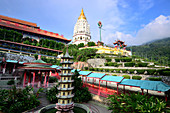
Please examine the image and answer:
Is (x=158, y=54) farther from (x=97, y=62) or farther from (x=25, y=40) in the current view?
(x=25, y=40)

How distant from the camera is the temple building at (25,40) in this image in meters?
39.6

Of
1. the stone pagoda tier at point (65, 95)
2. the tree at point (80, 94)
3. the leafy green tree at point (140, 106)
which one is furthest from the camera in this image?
the tree at point (80, 94)

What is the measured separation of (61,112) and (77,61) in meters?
29.8

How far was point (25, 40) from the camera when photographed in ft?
153

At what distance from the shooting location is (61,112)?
392 inches

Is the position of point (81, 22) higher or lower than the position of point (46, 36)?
higher

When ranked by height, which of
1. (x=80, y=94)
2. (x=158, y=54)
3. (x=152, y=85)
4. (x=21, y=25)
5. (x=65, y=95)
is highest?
(x=21, y=25)

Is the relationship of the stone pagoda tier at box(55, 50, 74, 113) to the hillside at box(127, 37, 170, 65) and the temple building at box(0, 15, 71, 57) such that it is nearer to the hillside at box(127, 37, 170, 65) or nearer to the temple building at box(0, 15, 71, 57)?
the temple building at box(0, 15, 71, 57)

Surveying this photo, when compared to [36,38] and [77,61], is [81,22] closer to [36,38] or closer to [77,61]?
[36,38]

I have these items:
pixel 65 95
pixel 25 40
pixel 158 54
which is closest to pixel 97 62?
pixel 65 95

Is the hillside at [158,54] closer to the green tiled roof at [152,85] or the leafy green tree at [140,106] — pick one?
the green tiled roof at [152,85]

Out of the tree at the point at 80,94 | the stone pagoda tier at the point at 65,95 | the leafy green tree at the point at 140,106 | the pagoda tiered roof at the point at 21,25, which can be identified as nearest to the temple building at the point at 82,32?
the pagoda tiered roof at the point at 21,25

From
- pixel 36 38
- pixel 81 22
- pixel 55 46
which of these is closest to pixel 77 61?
pixel 55 46

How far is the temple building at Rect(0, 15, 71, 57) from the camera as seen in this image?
39581 millimetres
